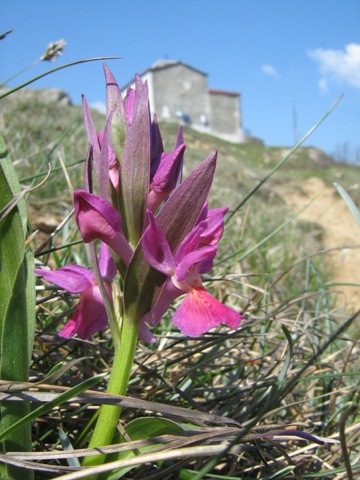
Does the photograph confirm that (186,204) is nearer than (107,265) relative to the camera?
Yes

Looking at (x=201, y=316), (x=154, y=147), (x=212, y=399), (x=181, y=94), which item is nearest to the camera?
(x=201, y=316)

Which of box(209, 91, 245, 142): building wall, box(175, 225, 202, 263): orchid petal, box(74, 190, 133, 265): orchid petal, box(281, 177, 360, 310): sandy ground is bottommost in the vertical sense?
box(281, 177, 360, 310): sandy ground

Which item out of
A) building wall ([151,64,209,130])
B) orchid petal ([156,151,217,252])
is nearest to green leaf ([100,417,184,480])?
orchid petal ([156,151,217,252])

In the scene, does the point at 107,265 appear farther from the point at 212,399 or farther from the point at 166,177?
the point at 212,399

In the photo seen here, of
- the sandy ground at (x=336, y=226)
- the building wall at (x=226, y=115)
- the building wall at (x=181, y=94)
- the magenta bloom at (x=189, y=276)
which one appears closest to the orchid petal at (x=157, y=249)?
the magenta bloom at (x=189, y=276)

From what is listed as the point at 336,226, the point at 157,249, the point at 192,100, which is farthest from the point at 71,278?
the point at 192,100

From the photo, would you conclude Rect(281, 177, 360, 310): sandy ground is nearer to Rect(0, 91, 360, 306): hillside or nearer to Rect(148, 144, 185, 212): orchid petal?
Rect(0, 91, 360, 306): hillside

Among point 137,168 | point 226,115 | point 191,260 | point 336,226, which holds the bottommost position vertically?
point 336,226
